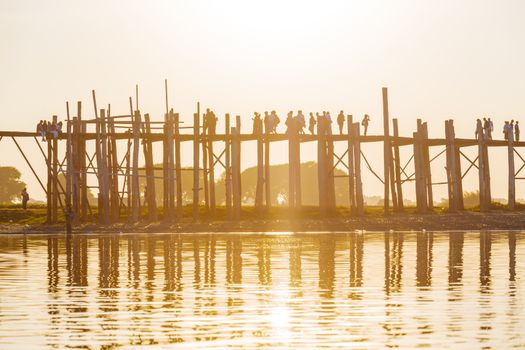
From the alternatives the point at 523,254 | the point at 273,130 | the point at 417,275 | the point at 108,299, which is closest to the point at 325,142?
the point at 273,130

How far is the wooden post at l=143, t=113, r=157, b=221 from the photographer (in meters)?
50.9

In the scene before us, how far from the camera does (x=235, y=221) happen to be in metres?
50.9

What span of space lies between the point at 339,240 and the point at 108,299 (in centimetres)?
2083

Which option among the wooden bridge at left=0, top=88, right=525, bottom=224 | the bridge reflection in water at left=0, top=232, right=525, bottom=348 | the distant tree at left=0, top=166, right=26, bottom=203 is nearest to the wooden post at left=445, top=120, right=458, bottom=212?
the wooden bridge at left=0, top=88, right=525, bottom=224

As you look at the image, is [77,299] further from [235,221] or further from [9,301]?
[235,221]

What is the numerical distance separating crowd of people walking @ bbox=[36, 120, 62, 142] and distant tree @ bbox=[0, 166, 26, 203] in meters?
76.8

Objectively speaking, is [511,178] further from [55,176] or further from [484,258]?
[484,258]

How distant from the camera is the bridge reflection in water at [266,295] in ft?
55.7

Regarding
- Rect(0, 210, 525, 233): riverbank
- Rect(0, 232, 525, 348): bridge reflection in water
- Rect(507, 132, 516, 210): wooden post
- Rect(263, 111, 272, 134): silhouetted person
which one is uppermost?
Rect(263, 111, 272, 134): silhouetted person

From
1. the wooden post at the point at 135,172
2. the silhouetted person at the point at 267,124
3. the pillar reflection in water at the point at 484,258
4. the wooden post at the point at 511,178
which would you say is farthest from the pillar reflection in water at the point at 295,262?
the wooden post at the point at 511,178

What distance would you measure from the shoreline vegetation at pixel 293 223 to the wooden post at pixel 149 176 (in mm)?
554

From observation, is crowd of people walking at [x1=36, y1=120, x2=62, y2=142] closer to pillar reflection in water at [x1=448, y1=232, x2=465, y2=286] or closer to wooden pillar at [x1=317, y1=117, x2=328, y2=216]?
wooden pillar at [x1=317, y1=117, x2=328, y2=216]

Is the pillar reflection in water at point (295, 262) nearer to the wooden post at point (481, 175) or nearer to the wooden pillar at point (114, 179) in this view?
→ the wooden pillar at point (114, 179)

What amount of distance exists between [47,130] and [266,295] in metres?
29.3
